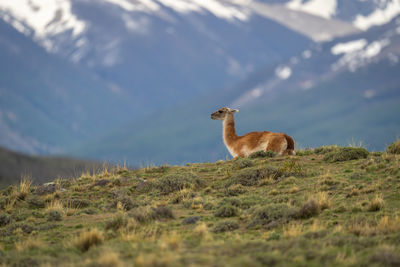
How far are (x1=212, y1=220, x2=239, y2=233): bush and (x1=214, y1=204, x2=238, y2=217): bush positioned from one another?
0.91m

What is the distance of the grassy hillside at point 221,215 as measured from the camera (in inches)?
382

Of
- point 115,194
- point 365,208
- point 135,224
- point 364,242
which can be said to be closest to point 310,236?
point 364,242

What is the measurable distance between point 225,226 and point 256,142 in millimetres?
8782

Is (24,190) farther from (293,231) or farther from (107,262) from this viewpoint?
(293,231)

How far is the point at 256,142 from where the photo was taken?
20.7 metres

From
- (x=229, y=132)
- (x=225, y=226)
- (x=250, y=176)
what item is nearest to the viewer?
(x=225, y=226)

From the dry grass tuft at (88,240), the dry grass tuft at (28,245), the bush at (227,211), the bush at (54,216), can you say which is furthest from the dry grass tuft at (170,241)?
the bush at (54,216)

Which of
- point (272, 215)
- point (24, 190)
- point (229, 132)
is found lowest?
point (272, 215)

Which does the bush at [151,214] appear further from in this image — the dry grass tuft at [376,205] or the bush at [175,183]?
the dry grass tuft at [376,205]

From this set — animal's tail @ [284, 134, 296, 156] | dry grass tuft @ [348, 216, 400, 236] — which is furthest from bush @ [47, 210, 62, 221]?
animal's tail @ [284, 134, 296, 156]

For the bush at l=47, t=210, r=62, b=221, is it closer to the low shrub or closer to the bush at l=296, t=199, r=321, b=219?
the low shrub

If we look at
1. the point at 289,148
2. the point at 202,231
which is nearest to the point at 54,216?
the point at 202,231

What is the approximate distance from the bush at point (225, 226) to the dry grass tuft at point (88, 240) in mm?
2464

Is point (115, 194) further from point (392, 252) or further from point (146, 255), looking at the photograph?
point (392, 252)
